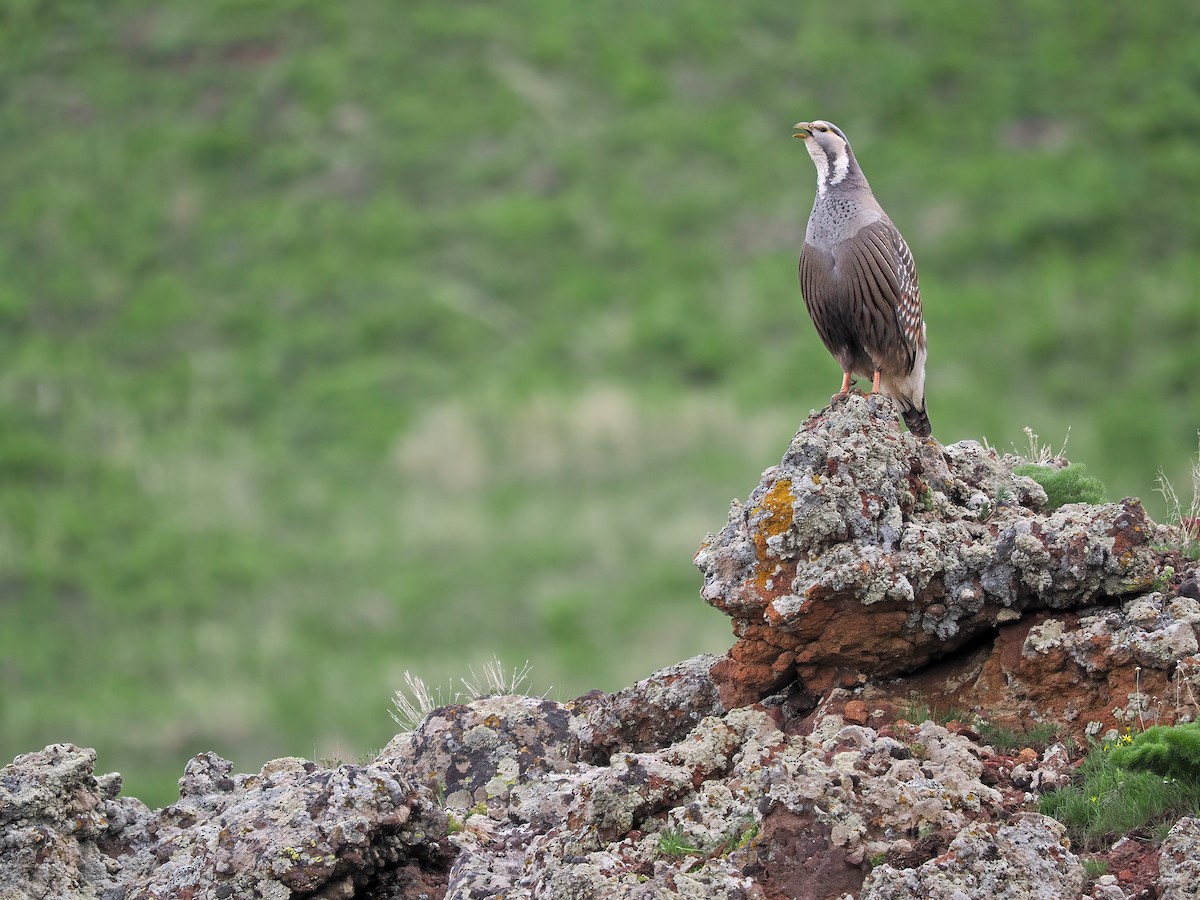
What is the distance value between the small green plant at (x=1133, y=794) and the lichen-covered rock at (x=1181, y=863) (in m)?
0.21

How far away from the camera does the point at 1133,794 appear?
19.0 ft

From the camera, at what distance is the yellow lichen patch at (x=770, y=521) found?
656cm

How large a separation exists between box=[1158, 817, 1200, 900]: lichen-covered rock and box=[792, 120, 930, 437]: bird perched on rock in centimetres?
327

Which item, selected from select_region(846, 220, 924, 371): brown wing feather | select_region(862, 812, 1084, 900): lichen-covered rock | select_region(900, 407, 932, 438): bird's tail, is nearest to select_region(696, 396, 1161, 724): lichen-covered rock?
select_region(862, 812, 1084, 900): lichen-covered rock

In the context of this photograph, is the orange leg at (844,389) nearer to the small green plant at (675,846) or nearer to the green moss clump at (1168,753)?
the green moss clump at (1168,753)

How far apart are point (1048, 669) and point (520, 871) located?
2323 millimetres

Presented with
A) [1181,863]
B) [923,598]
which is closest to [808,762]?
[923,598]

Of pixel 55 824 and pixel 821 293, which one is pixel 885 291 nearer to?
pixel 821 293

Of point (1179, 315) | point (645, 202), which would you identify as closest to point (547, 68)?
point (645, 202)

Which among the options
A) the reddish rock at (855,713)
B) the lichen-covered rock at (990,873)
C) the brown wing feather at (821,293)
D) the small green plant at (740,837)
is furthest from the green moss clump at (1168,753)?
the brown wing feather at (821,293)

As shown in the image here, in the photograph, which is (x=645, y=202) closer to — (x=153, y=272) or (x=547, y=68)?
(x=547, y=68)

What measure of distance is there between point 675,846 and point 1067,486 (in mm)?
3242

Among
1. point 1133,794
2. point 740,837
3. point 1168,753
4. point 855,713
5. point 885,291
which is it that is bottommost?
point 1133,794

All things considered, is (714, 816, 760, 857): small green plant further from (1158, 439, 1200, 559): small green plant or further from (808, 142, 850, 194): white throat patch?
(808, 142, 850, 194): white throat patch
